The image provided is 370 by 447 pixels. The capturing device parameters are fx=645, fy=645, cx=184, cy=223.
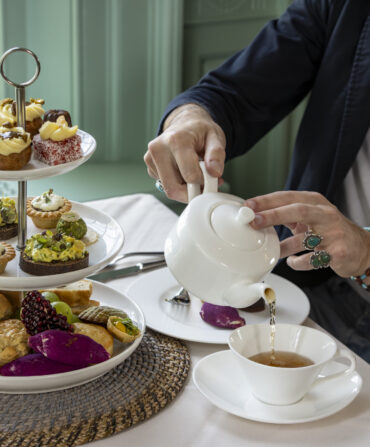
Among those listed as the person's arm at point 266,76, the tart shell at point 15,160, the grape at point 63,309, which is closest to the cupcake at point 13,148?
the tart shell at point 15,160

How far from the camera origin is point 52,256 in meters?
0.94

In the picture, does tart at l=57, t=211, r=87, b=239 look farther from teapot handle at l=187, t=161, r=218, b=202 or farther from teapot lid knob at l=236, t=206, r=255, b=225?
teapot lid knob at l=236, t=206, r=255, b=225

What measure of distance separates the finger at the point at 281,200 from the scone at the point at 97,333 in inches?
11.3

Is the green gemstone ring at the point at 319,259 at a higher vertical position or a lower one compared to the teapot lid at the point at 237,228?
lower

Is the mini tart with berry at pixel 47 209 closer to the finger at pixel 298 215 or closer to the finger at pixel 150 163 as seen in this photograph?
the finger at pixel 150 163

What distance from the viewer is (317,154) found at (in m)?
1.69

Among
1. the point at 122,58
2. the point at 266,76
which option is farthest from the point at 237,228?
the point at 122,58

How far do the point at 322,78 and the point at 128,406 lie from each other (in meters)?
1.10

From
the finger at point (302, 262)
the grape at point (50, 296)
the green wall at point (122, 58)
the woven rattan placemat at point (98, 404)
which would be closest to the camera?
the woven rattan placemat at point (98, 404)

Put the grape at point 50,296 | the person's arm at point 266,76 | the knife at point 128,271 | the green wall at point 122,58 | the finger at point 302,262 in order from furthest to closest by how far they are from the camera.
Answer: the green wall at point 122,58 < the person's arm at point 266,76 < the knife at point 128,271 < the finger at point 302,262 < the grape at point 50,296

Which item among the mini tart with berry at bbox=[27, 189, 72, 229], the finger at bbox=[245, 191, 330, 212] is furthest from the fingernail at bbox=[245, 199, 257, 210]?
the mini tart with berry at bbox=[27, 189, 72, 229]

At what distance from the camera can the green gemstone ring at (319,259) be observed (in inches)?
44.8

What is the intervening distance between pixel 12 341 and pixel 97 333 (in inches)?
4.9

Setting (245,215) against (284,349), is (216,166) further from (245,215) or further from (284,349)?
(284,349)
